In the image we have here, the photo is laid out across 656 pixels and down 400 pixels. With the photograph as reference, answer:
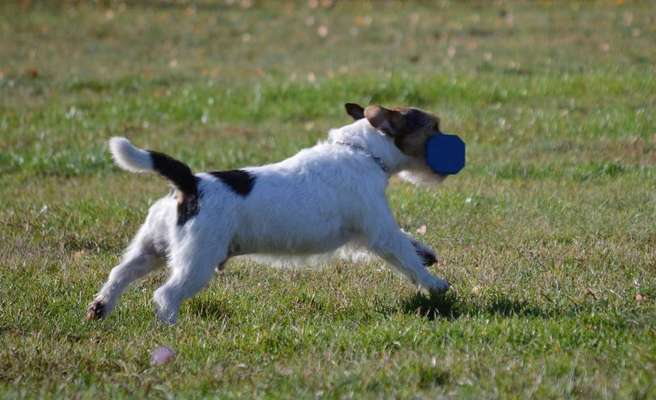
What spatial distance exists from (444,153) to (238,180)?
1.55 m

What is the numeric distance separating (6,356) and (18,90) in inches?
428

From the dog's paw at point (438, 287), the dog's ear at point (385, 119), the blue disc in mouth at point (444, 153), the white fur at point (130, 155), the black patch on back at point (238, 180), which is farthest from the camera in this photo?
the blue disc in mouth at point (444, 153)

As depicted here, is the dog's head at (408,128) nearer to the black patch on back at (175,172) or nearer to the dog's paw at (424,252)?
the dog's paw at (424,252)

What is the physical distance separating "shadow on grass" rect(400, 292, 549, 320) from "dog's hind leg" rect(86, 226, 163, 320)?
1536 millimetres

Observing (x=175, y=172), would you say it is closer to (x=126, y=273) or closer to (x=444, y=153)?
(x=126, y=273)

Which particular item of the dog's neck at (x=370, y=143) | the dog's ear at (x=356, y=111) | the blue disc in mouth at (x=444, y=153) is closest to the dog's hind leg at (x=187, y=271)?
the dog's neck at (x=370, y=143)

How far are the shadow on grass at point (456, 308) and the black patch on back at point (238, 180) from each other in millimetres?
1170

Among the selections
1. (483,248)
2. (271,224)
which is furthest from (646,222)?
(271,224)

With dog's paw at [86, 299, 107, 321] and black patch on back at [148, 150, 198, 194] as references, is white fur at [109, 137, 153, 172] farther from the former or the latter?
dog's paw at [86, 299, 107, 321]

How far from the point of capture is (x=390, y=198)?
9484 millimetres

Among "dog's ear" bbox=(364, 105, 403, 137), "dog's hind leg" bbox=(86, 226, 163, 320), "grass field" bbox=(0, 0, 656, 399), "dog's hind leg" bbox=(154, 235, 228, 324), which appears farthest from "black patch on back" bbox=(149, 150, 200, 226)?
"dog's ear" bbox=(364, 105, 403, 137)

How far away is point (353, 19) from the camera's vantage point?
21438mm

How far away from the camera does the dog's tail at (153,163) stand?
231 inches

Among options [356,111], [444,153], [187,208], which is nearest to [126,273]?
[187,208]
